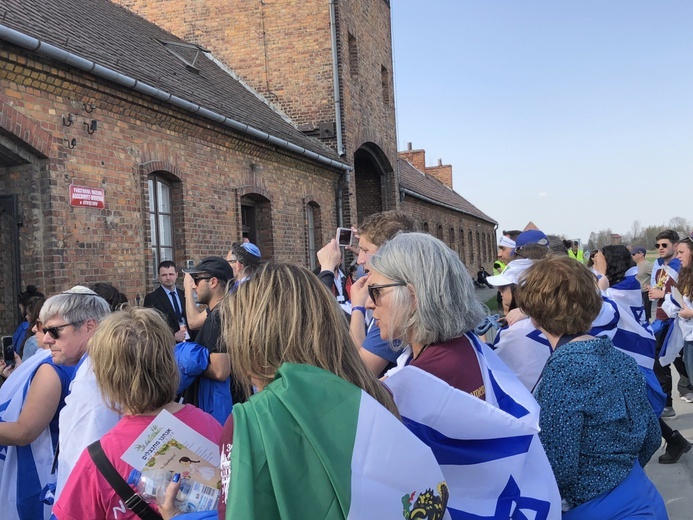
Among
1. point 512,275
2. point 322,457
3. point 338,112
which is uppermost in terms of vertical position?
point 338,112

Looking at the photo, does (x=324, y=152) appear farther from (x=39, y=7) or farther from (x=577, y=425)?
(x=577, y=425)

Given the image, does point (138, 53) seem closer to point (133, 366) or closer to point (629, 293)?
point (629, 293)

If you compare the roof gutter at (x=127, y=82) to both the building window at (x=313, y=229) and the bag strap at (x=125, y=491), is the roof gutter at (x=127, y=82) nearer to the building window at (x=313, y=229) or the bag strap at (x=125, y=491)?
the building window at (x=313, y=229)

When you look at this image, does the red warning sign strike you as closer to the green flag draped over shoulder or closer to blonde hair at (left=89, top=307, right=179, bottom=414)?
blonde hair at (left=89, top=307, right=179, bottom=414)

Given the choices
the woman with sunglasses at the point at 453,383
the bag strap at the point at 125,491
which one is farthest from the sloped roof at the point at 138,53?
the woman with sunglasses at the point at 453,383

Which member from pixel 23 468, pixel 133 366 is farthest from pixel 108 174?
pixel 133 366

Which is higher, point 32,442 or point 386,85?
point 386,85

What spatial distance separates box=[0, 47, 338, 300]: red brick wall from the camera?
668 cm

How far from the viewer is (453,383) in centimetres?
189

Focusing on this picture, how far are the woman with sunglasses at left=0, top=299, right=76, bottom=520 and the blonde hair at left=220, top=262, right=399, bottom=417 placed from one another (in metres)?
1.60

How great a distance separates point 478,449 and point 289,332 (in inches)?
25.4

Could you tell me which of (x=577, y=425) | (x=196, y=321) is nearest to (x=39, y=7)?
(x=196, y=321)

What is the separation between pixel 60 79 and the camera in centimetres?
695

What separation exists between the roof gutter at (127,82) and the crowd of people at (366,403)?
4.42 meters
